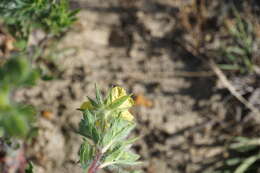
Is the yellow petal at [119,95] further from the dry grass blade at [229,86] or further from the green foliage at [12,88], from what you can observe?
the dry grass blade at [229,86]

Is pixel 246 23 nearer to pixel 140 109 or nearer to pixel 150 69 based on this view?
pixel 150 69

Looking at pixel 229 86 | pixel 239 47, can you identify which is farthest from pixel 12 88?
pixel 239 47

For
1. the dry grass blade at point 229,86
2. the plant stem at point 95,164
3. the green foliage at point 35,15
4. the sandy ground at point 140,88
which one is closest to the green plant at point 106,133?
the plant stem at point 95,164

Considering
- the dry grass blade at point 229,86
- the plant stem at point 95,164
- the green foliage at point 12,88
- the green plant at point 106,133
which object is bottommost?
the dry grass blade at point 229,86

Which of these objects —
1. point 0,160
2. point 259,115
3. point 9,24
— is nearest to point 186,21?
point 259,115

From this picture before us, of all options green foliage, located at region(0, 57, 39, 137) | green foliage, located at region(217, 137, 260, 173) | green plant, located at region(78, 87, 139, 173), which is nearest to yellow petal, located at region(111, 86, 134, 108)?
green plant, located at region(78, 87, 139, 173)
